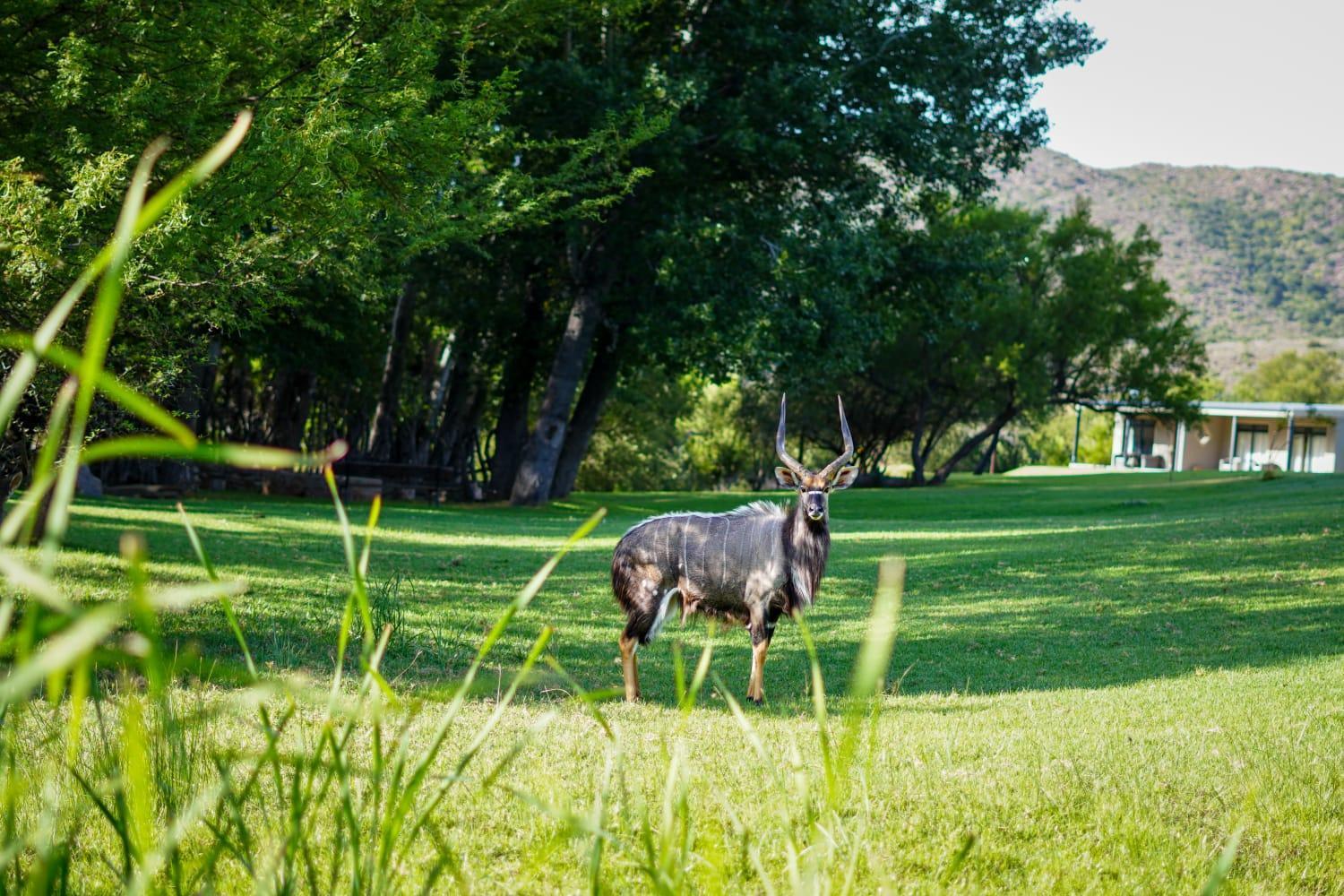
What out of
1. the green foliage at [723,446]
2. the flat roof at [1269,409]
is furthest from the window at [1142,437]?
the green foliage at [723,446]

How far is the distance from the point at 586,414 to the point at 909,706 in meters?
24.5

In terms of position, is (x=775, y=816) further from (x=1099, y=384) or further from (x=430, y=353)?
(x=1099, y=384)

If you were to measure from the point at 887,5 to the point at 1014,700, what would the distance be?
21110mm

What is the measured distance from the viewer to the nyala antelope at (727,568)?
8656mm

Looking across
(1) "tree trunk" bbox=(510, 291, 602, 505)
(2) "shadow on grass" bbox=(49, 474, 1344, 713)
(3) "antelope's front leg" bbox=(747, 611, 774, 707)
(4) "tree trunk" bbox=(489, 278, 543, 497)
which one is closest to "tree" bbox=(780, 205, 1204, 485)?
(4) "tree trunk" bbox=(489, 278, 543, 497)

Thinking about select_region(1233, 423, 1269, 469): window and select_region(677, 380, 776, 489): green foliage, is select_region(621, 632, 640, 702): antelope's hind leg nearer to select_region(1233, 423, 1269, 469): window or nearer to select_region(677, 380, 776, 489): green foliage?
select_region(677, 380, 776, 489): green foliage

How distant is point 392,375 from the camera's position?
104ft

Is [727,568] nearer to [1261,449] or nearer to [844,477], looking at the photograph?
[844,477]

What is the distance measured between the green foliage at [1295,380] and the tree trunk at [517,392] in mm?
85531

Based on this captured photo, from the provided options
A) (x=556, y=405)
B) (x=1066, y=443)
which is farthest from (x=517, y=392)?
(x=1066, y=443)

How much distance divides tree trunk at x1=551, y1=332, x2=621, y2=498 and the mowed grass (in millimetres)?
11070

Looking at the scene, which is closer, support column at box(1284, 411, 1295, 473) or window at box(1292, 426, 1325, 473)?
support column at box(1284, 411, 1295, 473)

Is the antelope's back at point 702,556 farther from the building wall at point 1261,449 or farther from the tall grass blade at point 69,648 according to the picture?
the building wall at point 1261,449

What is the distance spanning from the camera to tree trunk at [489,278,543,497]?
106ft
